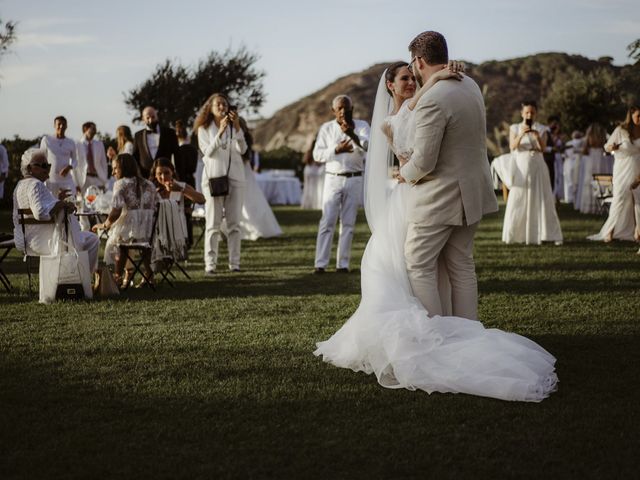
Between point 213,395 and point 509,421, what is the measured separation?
176 centimetres

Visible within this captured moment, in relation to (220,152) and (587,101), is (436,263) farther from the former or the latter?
Result: (587,101)

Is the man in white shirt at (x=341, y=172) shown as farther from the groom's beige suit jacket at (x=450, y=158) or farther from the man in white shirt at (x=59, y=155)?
the man in white shirt at (x=59, y=155)

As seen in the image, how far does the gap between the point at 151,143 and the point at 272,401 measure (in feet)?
29.7

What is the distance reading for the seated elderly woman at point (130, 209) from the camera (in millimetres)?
10172

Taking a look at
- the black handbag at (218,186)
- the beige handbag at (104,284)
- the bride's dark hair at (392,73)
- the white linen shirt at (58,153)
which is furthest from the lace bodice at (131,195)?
the white linen shirt at (58,153)

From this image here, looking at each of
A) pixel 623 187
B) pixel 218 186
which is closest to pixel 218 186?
pixel 218 186

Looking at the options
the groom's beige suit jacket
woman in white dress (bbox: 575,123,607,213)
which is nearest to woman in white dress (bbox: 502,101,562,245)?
woman in white dress (bbox: 575,123,607,213)

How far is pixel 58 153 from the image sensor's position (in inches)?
645

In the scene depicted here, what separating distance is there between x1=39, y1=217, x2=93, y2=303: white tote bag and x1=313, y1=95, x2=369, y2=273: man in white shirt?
10.9 ft

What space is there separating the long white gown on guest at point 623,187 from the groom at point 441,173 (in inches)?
397

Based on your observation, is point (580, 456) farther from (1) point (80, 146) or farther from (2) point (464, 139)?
(1) point (80, 146)

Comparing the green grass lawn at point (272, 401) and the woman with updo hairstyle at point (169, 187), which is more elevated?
the woman with updo hairstyle at point (169, 187)

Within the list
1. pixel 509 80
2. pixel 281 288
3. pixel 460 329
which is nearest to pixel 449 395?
pixel 460 329

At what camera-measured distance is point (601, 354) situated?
6.54 m
